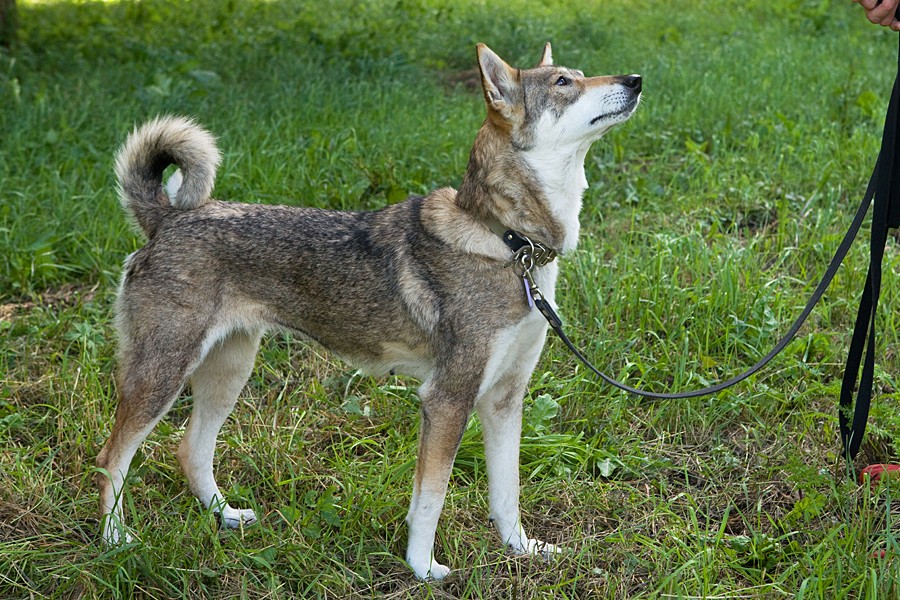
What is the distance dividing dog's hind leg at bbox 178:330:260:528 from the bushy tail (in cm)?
57

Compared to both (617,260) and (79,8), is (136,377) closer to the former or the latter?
(617,260)

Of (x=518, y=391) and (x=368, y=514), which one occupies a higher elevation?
(x=518, y=391)

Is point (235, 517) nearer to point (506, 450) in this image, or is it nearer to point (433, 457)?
point (433, 457)

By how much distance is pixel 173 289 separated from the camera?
3498 millimetres

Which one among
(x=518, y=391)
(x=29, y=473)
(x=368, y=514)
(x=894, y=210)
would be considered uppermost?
(x=894, y=210)

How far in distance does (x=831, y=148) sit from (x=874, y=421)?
3.04 meters

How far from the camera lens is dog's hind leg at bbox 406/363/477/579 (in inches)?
133

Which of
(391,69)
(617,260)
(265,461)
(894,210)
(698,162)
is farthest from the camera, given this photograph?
(391,69)

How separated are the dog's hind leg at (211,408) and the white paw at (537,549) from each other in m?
1.08

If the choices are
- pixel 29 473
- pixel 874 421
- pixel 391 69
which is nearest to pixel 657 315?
pixel 874 421

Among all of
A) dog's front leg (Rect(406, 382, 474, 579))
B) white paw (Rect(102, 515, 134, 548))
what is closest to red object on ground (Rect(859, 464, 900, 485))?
dog's front leg (Rect(406, 382, 474, 579))

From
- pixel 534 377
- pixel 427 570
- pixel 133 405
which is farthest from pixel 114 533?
pixel 534 377

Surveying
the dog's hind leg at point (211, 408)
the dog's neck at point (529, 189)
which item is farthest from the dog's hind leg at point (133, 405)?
the dog's neck at point (529, 189)

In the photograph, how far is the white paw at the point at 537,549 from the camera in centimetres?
355
